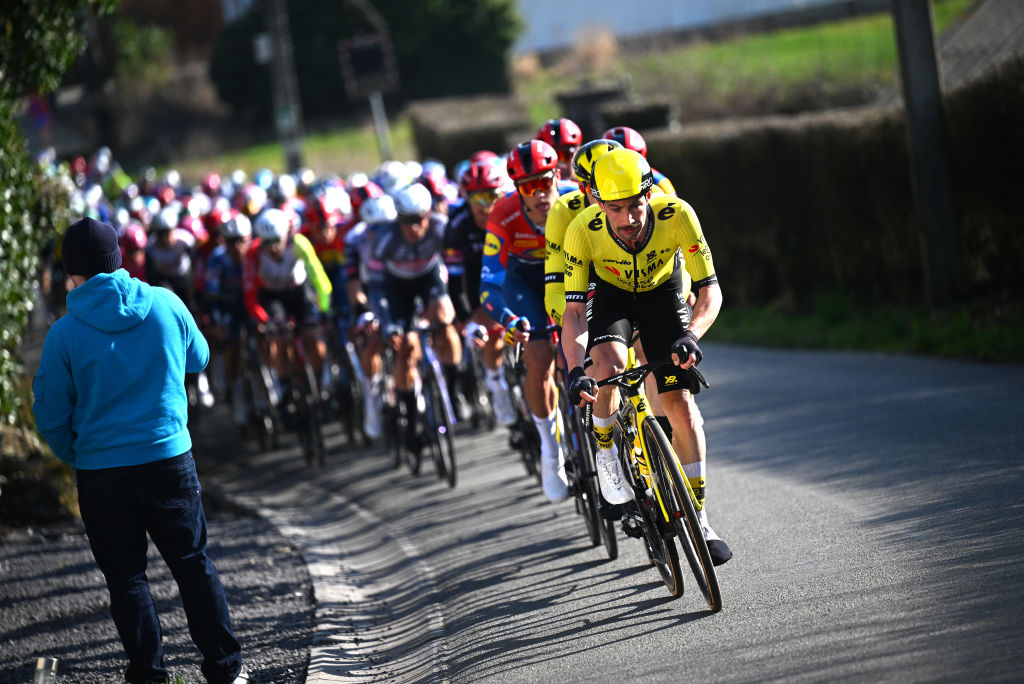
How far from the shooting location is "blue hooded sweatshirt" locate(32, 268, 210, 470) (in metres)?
5.49

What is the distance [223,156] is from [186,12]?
20.0 meters

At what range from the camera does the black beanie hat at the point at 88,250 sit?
5520 mm

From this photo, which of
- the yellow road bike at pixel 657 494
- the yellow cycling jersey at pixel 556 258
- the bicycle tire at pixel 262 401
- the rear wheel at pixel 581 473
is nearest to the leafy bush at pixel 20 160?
the bicycle tire at pixel 262 401

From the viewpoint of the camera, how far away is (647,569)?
6.84 meters

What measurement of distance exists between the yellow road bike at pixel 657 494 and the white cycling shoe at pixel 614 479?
0.03 m

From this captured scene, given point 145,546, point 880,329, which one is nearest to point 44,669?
point 145,546

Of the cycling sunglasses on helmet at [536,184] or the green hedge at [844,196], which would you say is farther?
the green hedge at [844,196]

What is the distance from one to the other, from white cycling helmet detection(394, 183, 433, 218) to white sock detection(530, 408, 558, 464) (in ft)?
9.58

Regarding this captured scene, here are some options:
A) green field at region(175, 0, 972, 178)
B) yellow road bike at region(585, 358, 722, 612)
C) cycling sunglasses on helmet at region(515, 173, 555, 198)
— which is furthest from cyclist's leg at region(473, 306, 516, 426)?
green field at region(175, 0, 972, 178)

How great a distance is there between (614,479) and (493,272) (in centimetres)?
207

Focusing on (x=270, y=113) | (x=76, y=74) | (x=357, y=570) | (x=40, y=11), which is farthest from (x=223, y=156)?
(x=357, y=570)

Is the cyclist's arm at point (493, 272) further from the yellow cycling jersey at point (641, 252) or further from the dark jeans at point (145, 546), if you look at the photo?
the dark jeans at point (145, 546)

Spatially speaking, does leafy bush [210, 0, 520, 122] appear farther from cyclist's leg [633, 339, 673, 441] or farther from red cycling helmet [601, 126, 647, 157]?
cyclist's leg [633, 339, 673, 441]

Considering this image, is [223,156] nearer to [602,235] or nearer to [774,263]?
[774,263]
